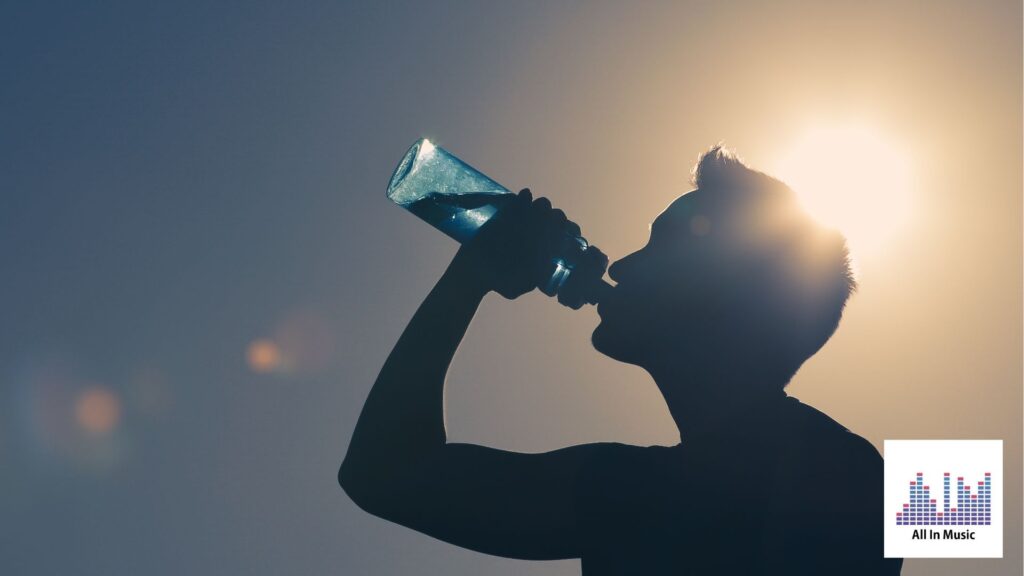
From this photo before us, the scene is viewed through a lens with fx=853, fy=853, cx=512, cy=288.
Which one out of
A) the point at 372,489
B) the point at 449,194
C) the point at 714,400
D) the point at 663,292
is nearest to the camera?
the point at 372,489

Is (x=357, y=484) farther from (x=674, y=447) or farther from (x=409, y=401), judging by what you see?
(x=674, y=447)

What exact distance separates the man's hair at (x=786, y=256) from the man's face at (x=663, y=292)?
12 cm

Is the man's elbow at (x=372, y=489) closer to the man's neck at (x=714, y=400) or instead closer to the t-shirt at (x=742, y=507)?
the t-shirt at (x=742, y=507)

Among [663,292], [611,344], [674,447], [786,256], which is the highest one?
[786,256]

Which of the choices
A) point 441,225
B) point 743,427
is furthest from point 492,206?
point 743,427

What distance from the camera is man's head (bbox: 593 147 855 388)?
6.54 ft

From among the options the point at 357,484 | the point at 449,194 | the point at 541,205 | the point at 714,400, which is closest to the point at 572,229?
the point at 541,205

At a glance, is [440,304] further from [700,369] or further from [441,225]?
[441,225]

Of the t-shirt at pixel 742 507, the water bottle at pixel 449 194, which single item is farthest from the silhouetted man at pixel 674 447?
the water bottle at pixel 449 194

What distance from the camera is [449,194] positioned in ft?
10.2

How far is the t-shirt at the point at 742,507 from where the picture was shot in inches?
61.3

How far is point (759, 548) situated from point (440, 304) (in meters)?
0.81

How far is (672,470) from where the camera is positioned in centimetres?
170

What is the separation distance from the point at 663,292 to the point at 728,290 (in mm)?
152
